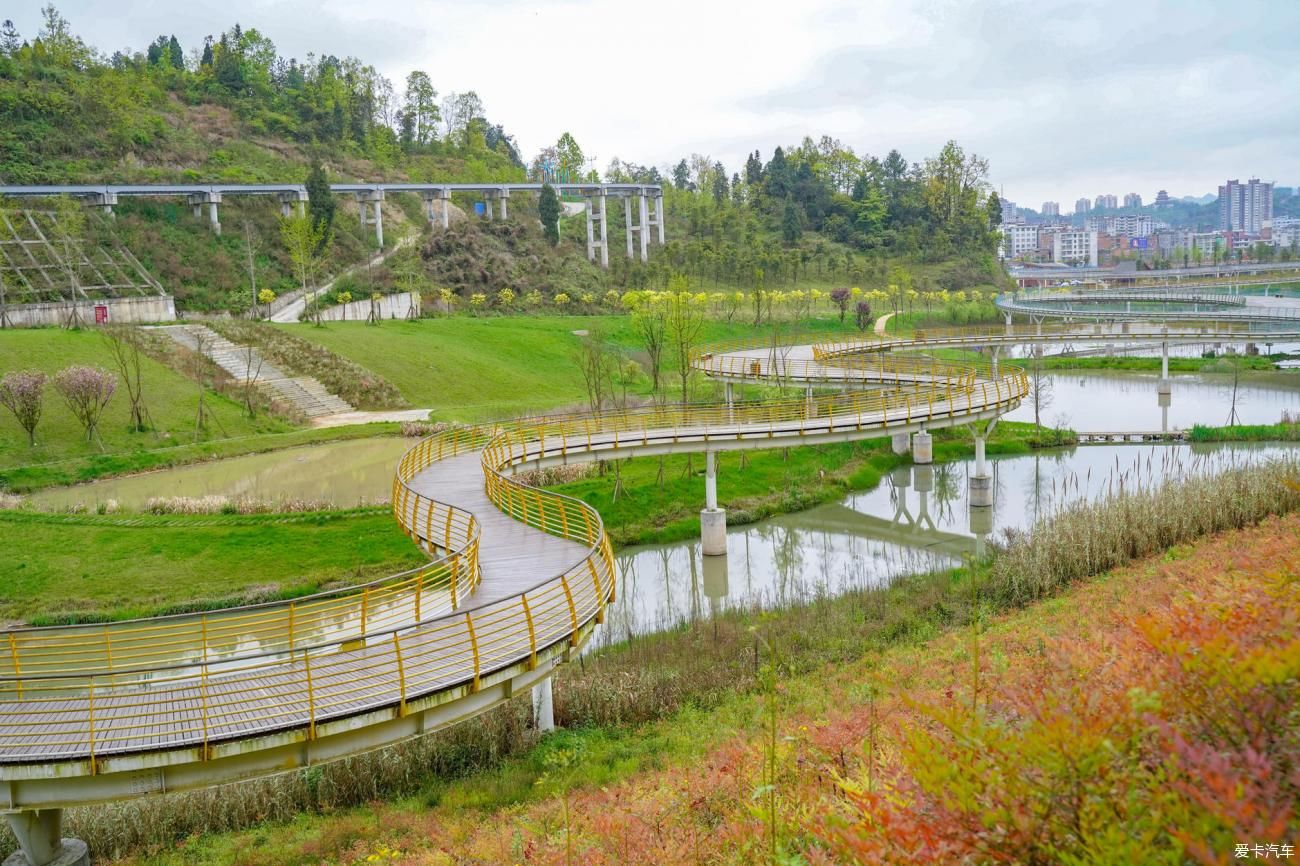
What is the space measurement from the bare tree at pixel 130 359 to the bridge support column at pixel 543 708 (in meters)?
28.7

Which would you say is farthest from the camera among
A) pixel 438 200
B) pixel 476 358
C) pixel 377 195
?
pixel 438 200

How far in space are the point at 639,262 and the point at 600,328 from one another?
83.7 feet

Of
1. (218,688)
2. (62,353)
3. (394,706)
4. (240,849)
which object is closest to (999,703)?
(394,706)

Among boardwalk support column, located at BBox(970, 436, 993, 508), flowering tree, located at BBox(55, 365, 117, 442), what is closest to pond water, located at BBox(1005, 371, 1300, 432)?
boardwalk support column, located at BBox(970, 436, 993, 508)

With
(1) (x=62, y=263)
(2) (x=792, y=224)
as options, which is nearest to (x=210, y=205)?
(1) (x=62, y=263)

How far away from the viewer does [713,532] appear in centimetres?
2531

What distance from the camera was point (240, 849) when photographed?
10125mm

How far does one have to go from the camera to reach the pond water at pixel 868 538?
72.8 feet

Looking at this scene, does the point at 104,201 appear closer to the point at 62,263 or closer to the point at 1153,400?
the point at 62,263

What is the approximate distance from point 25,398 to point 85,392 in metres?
1.84

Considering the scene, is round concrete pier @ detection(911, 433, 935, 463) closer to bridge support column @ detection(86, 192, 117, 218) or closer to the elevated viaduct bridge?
the elevated viaduct bridge

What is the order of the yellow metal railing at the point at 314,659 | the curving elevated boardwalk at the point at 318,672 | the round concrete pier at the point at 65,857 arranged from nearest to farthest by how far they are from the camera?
the curving elevated boardwalk at the point at 318,672 < the round concrete pier at the point at 65,857 < the yellow metal railing at the point at 314,659

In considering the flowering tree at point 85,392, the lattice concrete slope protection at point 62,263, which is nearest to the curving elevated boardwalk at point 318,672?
the flowering tree at point 85,392

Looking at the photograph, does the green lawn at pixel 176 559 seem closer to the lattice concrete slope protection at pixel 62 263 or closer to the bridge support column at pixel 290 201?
the lattice concrete slope protection at pixel 62 263
